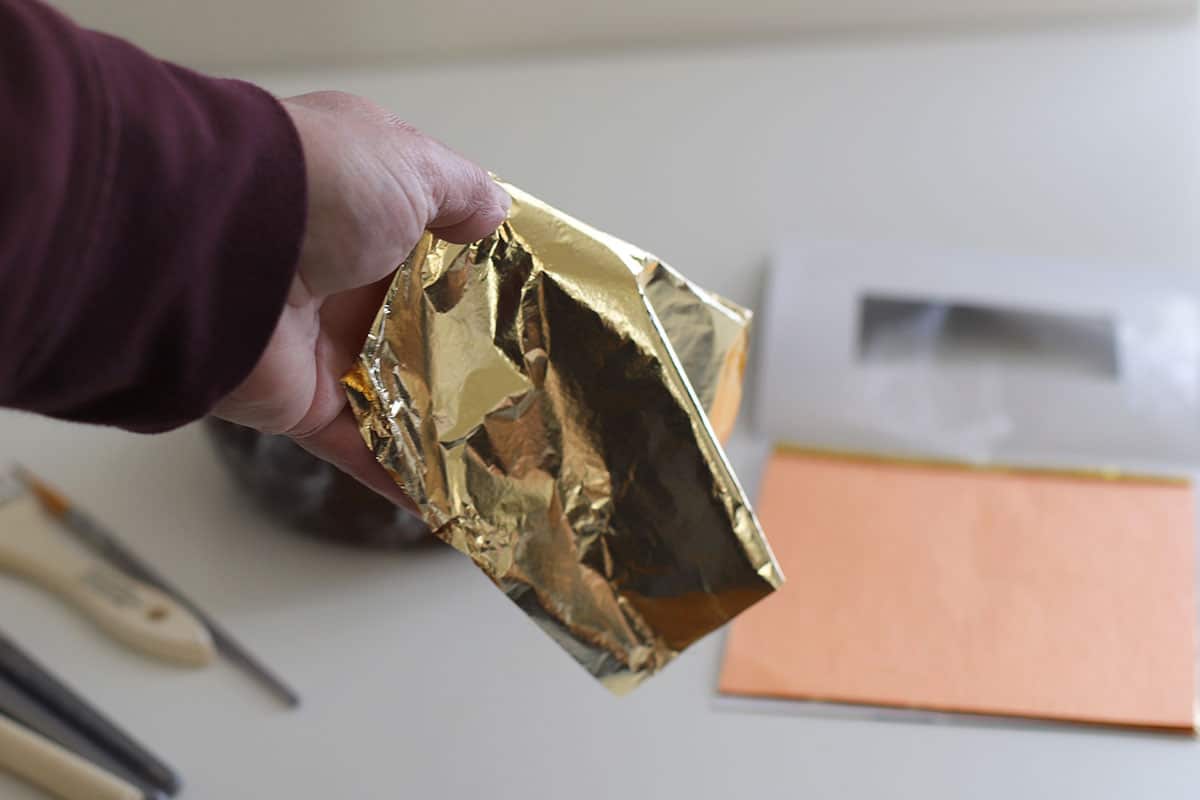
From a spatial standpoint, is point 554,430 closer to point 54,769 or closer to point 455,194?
point 455,194

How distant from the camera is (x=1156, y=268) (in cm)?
79

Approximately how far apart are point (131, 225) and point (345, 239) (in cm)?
7

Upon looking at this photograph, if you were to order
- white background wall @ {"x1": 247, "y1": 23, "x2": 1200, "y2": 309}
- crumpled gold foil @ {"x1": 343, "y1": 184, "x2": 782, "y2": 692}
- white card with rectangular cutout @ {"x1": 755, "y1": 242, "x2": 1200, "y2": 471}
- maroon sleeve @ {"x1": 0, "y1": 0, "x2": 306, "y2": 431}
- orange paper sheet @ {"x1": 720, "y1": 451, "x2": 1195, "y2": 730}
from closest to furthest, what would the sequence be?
1. maroon sleeve @ {"x1": 0, "y1": 0, "x2": 306, "y2": 431}
2. crumpled gold foil @ {"x1": 343, "y1": 184, "x2": 782, "y2": 692}
3. orange paper sheet @ {"x1": 720, "y1": 451, "x2": 1195, "y2": 730}
4. white card with rectangular cutout @ {"x1": 755, "y1": 242, "x2": 1200, "y2": 471}
5. white background wall @ {"x1": 247, "y1": 23, "x2": 1200, "y2": 309}

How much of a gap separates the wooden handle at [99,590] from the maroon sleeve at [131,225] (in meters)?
0.22

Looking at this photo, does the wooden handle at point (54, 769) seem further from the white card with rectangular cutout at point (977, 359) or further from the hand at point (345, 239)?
the white card with rectangular cutout at point (977, 359)

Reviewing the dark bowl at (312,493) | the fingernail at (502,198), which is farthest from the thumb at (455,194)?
the dark bowl at (312,493)

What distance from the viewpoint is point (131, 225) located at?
1.13 ft

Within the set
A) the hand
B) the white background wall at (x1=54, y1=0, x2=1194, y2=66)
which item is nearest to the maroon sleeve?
the hand

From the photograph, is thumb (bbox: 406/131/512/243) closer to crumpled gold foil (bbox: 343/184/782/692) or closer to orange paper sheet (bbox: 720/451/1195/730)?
crumpled gold foil (bbox: 343/184/782/692)

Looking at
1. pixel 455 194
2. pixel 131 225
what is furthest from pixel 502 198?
pixel 131 225

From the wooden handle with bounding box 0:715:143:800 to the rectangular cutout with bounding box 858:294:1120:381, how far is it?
1.53ft

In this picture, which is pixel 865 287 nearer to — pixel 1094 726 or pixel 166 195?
pixel 1094 726

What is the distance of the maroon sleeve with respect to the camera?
323mm

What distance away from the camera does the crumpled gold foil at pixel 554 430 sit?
0.44 meters
